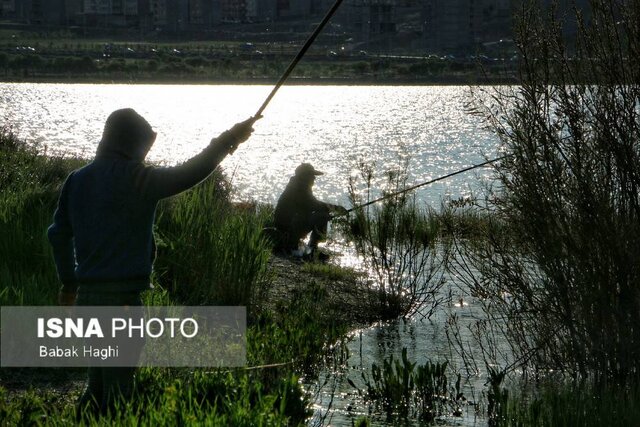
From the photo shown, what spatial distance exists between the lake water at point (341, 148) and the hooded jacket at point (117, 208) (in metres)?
2.65

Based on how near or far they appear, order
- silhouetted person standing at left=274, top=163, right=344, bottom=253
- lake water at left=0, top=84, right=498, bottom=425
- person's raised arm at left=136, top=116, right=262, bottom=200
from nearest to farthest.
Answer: person's raised arm at left=136, top=116, right=262, bottom=200, lake water at left=0, top=84, right=498, bottom=425, silhouetted person standing at left=274, top=163, right=344, bottom=253

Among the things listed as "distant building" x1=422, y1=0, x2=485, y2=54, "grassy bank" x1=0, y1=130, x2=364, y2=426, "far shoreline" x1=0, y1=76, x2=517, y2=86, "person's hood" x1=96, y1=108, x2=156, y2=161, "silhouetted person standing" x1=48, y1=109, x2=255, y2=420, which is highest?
"distant building" x1=422, y1=0, x2=485, y2=54

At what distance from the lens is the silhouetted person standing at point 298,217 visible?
15.1 m

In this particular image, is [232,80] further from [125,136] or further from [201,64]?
[125,136]

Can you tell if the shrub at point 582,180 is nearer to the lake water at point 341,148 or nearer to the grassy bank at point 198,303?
the lake water at point 341,148

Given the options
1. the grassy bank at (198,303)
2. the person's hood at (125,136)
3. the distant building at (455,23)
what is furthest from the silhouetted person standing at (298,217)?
the distant building at (455,23)

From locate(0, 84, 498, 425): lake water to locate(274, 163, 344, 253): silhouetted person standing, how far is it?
34.1 inches

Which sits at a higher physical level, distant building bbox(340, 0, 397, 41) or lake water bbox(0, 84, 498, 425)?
distant building bbox(340, 0, 397, 41)

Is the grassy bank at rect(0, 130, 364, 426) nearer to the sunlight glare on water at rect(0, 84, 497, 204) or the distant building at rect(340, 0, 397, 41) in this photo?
the sunlight glare on water at rect(0, 84, 497, 204)

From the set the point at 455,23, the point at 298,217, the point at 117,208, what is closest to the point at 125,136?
the point at 117,208

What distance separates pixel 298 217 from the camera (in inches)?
591

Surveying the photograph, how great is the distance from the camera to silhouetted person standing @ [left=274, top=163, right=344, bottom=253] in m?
15.1

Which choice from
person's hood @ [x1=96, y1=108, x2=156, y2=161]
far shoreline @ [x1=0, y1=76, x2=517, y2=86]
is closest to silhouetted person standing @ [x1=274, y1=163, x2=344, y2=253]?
person's hood @ [x1=96, y1=108, x2=156, y2=161]

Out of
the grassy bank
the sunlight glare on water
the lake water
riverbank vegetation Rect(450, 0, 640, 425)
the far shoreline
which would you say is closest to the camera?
the grassy bank
